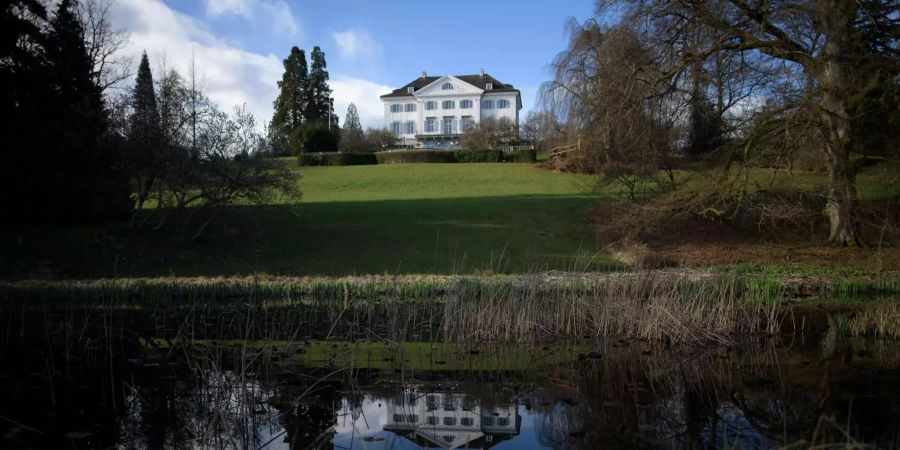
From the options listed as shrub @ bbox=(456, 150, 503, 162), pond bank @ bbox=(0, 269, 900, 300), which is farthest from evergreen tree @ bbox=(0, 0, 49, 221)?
shrub @ bbox=(456, 150, 503, 162)

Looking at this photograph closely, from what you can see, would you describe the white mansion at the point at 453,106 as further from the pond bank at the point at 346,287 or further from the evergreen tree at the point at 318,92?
the pond bank at the point at 346,287

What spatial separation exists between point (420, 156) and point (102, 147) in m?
27.1

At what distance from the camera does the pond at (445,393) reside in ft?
18.0

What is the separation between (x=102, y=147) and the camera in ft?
64.1

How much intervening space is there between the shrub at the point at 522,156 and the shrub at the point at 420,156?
4.04 m

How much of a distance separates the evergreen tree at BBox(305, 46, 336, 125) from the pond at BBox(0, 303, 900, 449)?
55.4 m

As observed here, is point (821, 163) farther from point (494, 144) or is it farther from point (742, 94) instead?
point (494, 144)

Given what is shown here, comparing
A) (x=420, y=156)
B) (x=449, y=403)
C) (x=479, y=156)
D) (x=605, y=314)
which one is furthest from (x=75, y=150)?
(x=479, y=156)

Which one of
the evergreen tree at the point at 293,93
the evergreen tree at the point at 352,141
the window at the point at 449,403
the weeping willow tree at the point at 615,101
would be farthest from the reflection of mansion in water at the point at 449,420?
the evergreen tree at the point at 293,93

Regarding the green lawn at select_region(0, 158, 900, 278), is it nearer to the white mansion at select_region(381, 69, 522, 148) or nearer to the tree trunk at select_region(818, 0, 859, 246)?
the tree trunk at select_region(818, 0, 859, 246)

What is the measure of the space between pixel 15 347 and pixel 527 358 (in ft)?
23.9

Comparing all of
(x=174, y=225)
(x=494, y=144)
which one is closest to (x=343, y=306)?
(x=174, y=225)

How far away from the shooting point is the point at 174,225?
2244cm

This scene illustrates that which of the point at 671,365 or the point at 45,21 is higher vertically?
the point at 45,21
